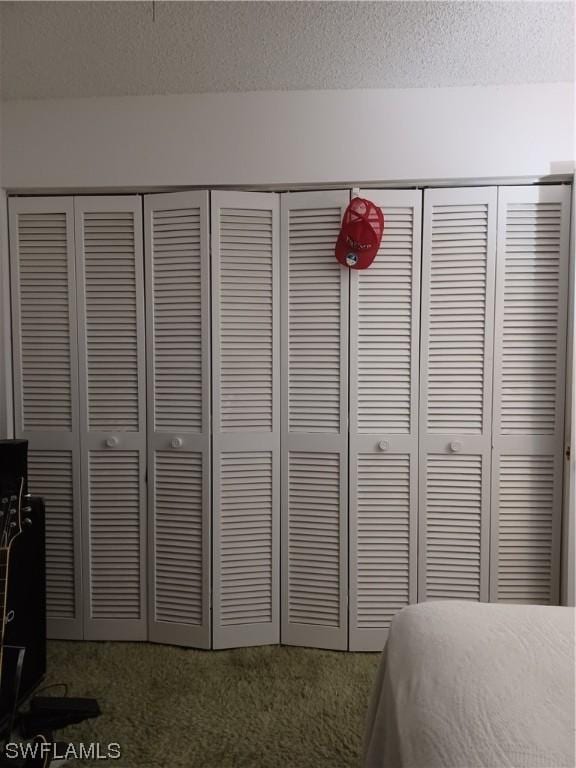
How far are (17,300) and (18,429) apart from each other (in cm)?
62

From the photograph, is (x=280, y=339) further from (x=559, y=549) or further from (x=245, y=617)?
(x=559, y=549)

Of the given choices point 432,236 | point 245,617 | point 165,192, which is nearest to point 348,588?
point 245,617

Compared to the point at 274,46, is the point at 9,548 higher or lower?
lower

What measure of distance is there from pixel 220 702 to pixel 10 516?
108 centimetres

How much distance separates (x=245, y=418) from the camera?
2.22m

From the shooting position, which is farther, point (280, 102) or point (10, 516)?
point (280, 102)

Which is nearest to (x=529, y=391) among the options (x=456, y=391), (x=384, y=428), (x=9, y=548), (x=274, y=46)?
(x=456, y=391)

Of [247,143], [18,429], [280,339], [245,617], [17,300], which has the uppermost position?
[247,143]

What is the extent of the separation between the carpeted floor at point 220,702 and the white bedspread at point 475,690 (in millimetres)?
551

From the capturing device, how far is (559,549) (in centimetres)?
214

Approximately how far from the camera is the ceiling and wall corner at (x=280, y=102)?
1.78m

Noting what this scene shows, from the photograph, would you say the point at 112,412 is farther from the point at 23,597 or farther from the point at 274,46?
the point at 274,46

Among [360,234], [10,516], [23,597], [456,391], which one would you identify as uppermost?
[360,234]

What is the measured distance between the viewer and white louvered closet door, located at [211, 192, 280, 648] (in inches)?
85.7
